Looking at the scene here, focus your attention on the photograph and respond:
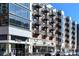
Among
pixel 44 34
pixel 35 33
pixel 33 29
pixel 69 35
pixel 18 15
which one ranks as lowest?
pixel 69 35

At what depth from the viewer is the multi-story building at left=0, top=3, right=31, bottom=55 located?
22250mm

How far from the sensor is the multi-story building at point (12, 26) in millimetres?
22250

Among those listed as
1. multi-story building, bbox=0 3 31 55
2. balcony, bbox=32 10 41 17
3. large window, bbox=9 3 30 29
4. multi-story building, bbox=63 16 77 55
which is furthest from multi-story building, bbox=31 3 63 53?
multi-story building, bbox=0 3 31 55

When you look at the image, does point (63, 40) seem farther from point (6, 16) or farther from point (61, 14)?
point (6, 16)

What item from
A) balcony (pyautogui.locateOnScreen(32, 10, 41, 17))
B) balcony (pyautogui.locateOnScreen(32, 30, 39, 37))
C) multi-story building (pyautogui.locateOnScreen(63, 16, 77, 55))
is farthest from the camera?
multi-story building (pyautogui.locateOnScreen(63, 16, 77, 55))

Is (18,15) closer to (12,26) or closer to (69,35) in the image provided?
(12,26)

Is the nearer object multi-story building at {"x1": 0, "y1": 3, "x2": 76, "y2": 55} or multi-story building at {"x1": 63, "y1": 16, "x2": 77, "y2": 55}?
multi-story building at {"x1": 0, "y1": 3, "x2": 76, "y2": 55}

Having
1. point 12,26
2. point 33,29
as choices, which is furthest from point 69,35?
point 12,26

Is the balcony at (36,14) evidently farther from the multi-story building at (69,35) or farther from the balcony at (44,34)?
the multi-story building at (69,35)

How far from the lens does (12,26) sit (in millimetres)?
22812

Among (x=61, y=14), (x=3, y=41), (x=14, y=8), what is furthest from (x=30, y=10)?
(x=61, y=14)

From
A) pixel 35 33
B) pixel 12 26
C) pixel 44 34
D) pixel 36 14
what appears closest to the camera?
pixel 12 26

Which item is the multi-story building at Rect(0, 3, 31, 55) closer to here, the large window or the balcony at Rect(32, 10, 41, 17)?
the large window

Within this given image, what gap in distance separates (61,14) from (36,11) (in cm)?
591
